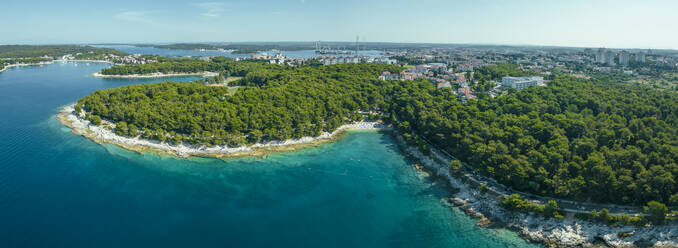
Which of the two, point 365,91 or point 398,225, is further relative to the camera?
point 365,91

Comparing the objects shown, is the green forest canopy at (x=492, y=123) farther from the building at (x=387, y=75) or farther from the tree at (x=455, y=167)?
the building at (x=387, y=75)

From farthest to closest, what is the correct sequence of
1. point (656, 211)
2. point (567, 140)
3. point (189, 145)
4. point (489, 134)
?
1. point (189, 145)
2. point (489, 134)
3. point (567, 140)
4. point (656, 211)

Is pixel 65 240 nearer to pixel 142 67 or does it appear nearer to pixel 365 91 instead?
pixel 365 91

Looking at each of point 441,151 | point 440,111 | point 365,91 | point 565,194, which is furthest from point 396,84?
point 565,194

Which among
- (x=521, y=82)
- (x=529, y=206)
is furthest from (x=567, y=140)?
(x=521, y=82)

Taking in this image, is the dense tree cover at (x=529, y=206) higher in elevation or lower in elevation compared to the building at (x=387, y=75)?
lower

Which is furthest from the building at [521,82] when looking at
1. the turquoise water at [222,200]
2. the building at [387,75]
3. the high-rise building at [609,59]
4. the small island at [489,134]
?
the high-rise building at [609,59]

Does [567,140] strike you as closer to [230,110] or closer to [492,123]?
[492,123]
